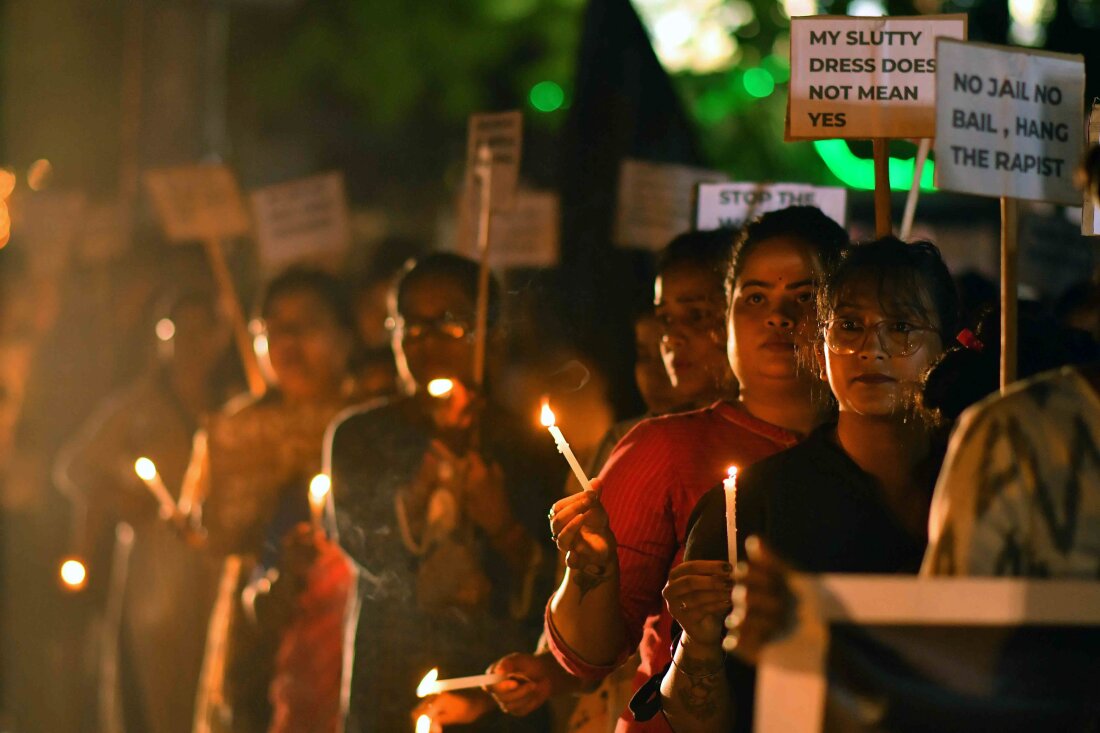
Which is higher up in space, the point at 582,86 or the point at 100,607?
the point at 582,86

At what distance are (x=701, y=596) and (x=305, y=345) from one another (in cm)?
418

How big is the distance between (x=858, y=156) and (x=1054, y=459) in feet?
11.0

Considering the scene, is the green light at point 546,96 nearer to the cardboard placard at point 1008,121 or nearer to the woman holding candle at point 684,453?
→ the woman holding candle at point 684,453

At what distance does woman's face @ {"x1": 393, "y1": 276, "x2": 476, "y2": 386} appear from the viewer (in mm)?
5316

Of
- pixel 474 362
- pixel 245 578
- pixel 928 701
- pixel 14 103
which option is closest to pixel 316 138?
pixel 14 103

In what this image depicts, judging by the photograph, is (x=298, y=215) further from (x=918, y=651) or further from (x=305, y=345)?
(x=918, y=651)

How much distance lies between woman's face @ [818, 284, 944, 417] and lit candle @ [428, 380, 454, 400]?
1.91 metres

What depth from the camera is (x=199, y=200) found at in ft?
26.0

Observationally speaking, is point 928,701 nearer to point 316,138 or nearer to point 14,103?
point 14,103

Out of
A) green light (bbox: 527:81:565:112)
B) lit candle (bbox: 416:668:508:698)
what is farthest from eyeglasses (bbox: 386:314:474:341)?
green light (bbox: 527:81:565:112)

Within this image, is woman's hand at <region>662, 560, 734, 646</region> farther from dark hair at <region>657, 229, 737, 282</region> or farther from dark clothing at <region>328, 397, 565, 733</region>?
dark clothing at <region>328, 397, 565, 733</region>

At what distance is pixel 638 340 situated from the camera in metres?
5.19

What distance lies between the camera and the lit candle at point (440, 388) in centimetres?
515

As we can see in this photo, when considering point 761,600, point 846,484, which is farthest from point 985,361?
point 761,600
